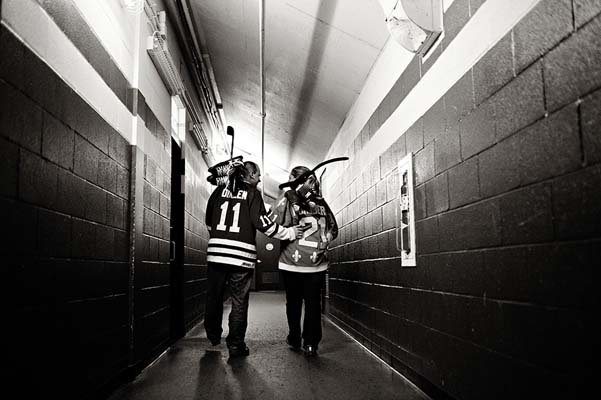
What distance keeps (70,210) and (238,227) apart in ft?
6.21

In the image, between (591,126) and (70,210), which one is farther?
(70,210)

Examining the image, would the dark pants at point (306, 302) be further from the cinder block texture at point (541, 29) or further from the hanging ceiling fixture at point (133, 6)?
the cinder block texture at point (541, 29)

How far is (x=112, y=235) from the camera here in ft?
9.26

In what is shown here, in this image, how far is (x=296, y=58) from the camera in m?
4.97

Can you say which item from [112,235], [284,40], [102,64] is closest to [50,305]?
[112,235]

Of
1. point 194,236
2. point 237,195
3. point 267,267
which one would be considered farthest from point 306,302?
point 267,267

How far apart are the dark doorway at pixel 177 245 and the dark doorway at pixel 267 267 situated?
948 cm

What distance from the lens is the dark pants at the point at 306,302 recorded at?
13.1 ft

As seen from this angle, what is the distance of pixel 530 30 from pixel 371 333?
2971mm

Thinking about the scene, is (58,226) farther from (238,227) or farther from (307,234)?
(307,234)

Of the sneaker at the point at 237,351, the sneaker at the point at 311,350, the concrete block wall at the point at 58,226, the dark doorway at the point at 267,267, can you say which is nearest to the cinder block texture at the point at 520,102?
the concrete block wall at the point at 58,226

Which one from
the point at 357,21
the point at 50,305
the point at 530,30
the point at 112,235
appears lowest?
the point at 50,305

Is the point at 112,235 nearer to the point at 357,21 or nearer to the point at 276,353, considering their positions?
the point at 276,353

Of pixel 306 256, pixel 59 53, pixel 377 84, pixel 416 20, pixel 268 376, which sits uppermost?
pixel 377 84
